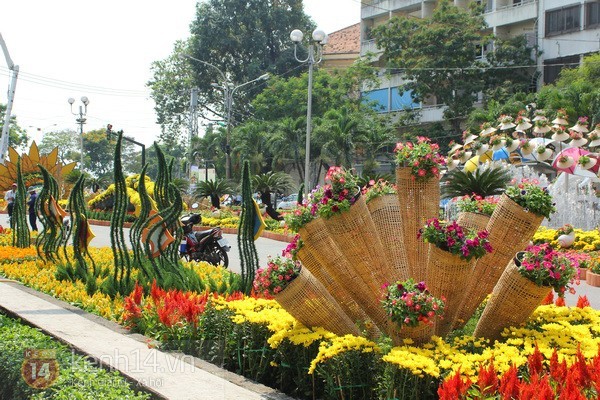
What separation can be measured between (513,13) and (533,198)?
38.8m

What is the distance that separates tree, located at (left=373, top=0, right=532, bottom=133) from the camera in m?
39.7

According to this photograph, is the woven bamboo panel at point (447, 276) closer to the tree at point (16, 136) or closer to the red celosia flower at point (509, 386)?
the red celosia flower at point (509, 386)

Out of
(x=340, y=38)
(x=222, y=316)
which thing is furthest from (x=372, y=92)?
(x=222, y=316)

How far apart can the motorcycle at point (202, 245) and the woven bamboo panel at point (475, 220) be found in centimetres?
731

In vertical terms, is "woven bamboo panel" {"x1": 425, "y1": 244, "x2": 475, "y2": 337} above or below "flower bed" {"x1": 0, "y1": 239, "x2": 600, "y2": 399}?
above

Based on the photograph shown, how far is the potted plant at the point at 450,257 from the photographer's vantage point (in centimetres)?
533

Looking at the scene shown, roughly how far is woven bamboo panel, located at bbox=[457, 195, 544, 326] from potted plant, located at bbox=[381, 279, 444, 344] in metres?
1.07

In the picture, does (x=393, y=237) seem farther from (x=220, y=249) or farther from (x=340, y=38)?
(x=340, y=38)

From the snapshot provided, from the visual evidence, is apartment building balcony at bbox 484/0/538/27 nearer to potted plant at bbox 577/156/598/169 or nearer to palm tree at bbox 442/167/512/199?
palm tree at bbox 442/167/512/199

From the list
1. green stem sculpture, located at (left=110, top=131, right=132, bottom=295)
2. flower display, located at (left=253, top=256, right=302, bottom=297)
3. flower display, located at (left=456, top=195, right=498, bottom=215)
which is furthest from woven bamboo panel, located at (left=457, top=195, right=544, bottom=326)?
green stem sculpture, located at (left=110, top=131, right=132, bottom=295)

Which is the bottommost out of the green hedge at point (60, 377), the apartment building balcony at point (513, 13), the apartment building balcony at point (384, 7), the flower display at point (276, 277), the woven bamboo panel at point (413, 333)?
the green hedge at point (60, 377)

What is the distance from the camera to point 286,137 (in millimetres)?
41125

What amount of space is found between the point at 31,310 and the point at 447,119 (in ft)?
115

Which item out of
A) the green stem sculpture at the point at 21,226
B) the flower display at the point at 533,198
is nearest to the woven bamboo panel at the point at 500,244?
the flower display at the point at 533,198
